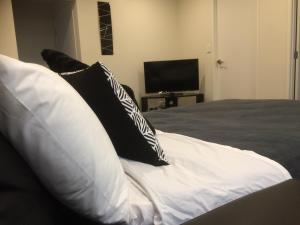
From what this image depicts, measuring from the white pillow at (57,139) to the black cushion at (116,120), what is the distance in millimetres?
294

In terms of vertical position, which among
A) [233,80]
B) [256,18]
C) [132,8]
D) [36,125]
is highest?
[132,8]

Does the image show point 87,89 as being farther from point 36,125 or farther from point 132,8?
point 132,8

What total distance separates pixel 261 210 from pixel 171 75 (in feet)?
14.8

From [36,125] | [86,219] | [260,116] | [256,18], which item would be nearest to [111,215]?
[86,219]

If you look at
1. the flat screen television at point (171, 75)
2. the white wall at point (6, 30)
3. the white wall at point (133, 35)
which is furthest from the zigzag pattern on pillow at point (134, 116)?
the flat screen television at point (171, 75)

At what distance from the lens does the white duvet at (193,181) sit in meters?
0.82

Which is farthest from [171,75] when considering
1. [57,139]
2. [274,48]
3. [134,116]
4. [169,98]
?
[57,139]

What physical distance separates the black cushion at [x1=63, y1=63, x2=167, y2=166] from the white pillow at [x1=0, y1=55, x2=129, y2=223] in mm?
294

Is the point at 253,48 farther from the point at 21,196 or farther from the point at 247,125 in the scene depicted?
the point at 21,196

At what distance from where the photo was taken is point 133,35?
512 centimetres

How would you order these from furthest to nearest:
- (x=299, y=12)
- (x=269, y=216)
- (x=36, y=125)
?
(x=299, y=12), (x=269, y=216), (x=36, y=125)

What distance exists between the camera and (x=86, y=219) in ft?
2.47

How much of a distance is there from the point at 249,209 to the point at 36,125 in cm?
58

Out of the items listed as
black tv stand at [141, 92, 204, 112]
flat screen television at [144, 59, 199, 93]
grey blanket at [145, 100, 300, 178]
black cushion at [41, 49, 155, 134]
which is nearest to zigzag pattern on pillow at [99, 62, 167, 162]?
black cushion at [41, 49, 155, 134]
